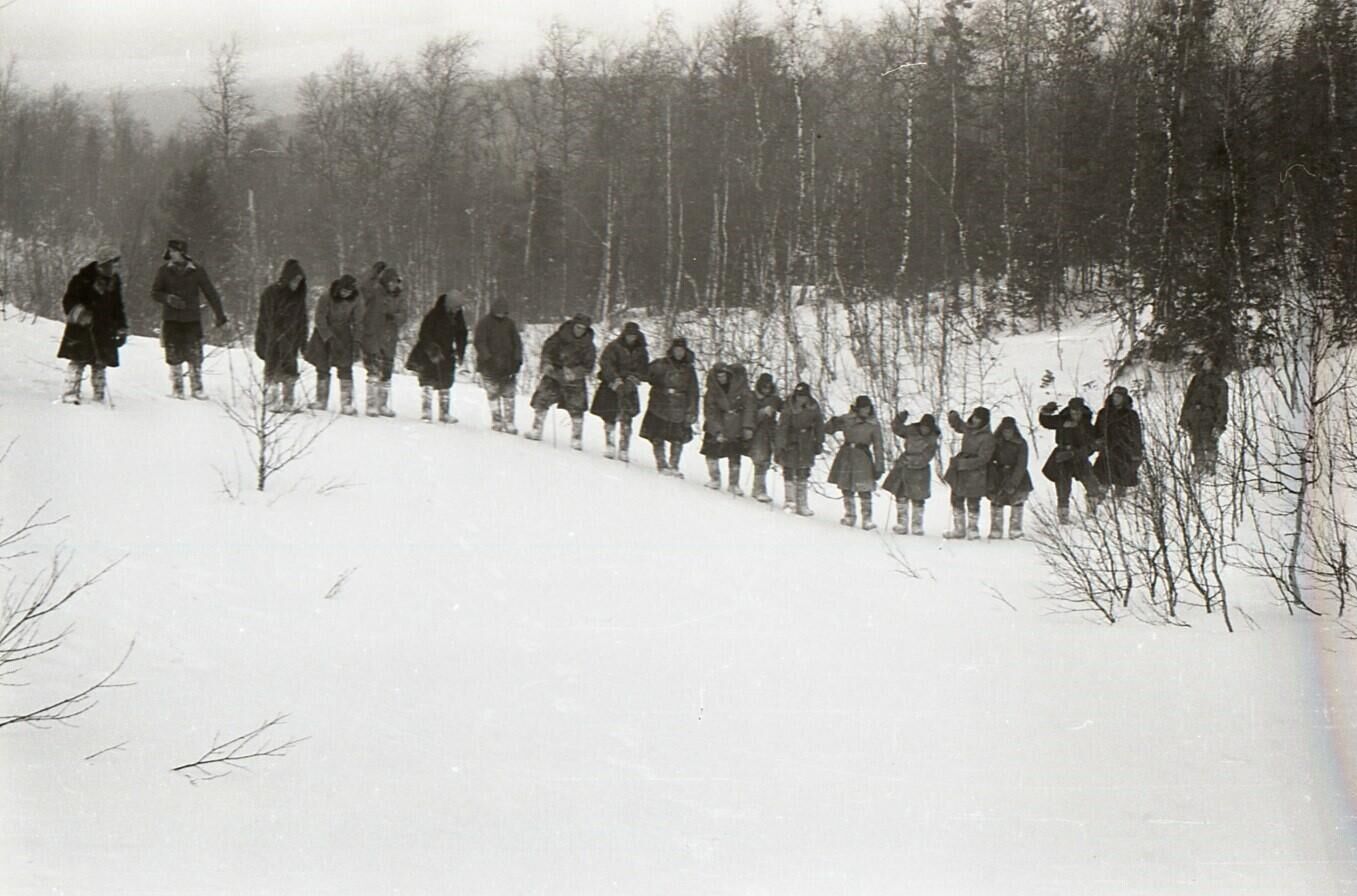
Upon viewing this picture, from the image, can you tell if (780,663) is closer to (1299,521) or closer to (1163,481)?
(1163,481)

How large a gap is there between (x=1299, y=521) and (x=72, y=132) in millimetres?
58133

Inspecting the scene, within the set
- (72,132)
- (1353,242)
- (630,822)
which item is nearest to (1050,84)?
(1353,242)

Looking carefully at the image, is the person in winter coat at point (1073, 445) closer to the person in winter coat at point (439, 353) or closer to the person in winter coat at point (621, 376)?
the person in winter coat at point (621, 376)

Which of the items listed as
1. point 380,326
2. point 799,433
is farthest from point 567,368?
point 799,433

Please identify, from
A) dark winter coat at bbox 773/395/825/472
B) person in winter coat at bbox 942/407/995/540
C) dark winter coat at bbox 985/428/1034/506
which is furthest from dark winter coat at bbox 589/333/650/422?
dark winter coat at bbox 985/428/1034/506

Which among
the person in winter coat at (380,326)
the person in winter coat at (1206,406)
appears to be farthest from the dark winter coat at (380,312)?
the person in winter coat at (1206,406)

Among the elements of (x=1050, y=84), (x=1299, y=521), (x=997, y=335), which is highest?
(x=1050, y=84)

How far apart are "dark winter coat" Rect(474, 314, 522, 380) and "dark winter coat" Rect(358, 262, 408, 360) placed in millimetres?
891

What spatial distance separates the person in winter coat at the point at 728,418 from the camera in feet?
45.4

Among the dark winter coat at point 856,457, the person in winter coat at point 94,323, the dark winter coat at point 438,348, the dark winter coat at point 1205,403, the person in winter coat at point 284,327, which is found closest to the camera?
the person in winter coat at point 94,323

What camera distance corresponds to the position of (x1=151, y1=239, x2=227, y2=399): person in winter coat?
12586mm

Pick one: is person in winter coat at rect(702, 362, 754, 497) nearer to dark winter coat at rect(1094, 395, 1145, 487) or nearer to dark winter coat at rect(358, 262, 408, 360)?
dark winter coat at rect(358, 262, 408, 360)

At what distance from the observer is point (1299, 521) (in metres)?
9.71

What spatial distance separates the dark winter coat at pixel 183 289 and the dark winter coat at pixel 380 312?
1505mm
